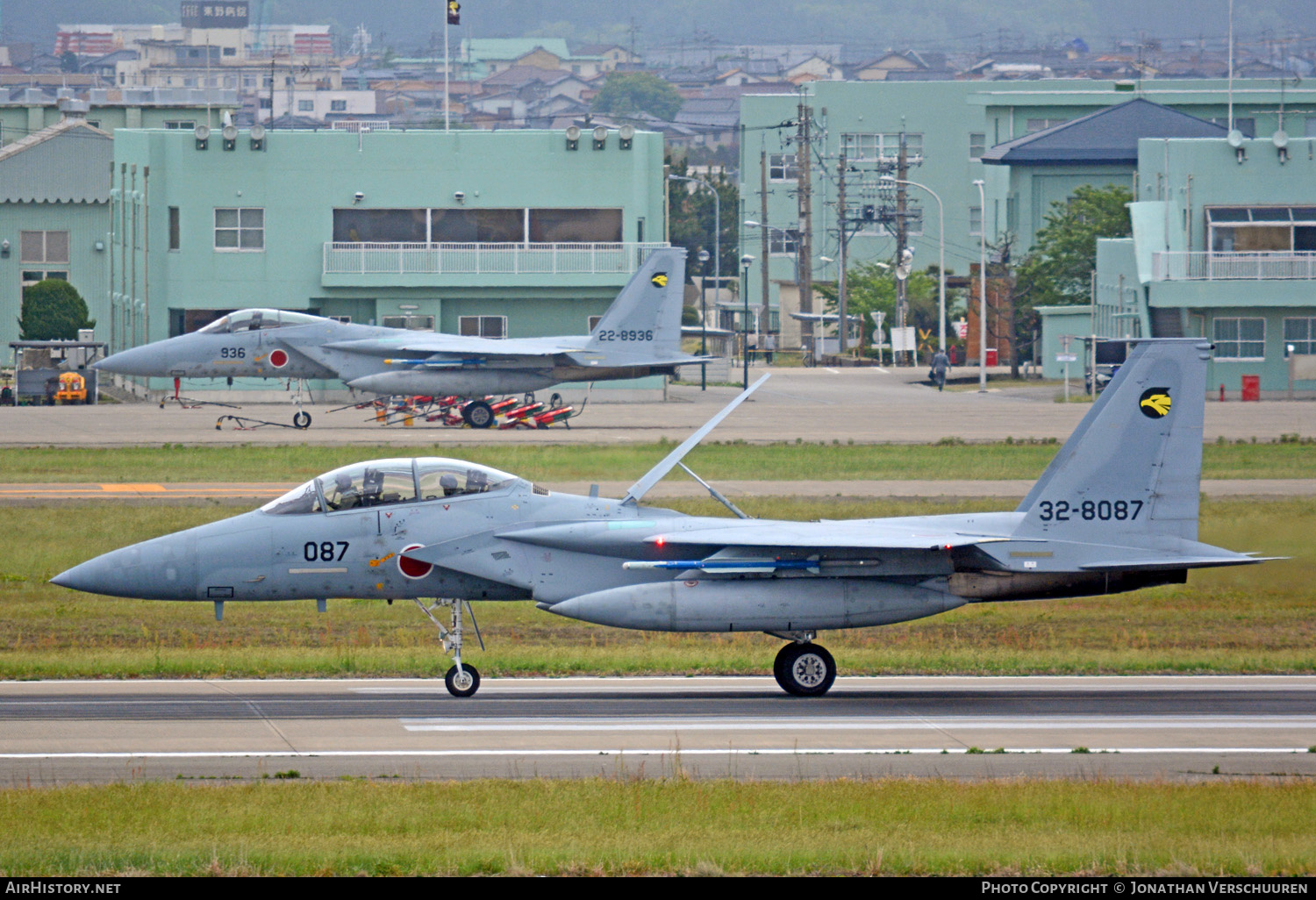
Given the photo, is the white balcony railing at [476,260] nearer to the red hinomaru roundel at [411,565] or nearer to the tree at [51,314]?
the tree at [51,314]

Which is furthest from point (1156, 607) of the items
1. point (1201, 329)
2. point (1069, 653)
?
point (1201, 329)

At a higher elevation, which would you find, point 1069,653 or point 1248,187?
point 1248,187

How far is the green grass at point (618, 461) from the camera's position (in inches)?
1454

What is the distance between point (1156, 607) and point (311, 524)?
1363cm

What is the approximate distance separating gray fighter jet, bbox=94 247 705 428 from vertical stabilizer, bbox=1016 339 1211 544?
29.9 m

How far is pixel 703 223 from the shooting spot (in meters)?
143

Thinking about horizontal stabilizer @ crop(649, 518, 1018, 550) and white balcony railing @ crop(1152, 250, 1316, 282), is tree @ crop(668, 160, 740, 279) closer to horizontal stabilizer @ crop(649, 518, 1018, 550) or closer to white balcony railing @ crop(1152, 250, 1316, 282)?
white balcony railing @ crop(1152, 250, 1316, 282)

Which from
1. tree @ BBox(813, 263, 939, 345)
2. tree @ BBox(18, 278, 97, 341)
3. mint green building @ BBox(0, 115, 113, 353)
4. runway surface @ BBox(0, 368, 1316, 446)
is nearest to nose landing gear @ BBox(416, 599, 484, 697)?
runway surface @ BBox(0, 368, 1316, 446)

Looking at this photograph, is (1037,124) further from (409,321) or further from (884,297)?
(409,321)

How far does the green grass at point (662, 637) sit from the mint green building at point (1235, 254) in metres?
39.7

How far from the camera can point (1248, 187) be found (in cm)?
6331

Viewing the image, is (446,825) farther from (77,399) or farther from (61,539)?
(77,399)

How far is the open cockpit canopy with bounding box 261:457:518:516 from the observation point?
17234mm

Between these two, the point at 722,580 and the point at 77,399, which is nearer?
the point at 722,580
